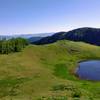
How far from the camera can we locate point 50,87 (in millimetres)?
60344

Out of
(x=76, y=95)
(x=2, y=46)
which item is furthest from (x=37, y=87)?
(x=2, y=46)

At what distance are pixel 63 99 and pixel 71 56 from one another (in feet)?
409

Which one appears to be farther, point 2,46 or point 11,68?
point 2,46

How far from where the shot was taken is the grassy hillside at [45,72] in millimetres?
57781

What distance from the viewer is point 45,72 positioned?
3784 inches

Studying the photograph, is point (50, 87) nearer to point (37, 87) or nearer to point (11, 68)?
point (37, 87)

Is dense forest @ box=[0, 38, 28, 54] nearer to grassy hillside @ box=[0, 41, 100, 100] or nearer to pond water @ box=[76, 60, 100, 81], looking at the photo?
grassy hillside @ box=[0, 41, 100, 100]

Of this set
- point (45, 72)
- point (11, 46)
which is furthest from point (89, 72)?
point (11, 46)

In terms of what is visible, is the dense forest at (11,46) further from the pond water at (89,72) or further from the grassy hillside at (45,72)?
the pond water at (89,72)

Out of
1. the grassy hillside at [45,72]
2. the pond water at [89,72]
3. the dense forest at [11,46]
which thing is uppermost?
the dense forest at [11,46]

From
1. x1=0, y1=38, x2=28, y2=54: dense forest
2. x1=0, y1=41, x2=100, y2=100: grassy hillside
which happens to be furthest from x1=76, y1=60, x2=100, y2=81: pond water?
x1=0, y1=38, x2=28, y2=54: dense forest

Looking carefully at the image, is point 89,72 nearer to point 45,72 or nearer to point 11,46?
point 45,72

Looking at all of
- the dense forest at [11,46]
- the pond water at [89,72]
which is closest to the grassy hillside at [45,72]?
the pond water at [89,72]

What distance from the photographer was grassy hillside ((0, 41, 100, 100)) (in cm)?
5778
